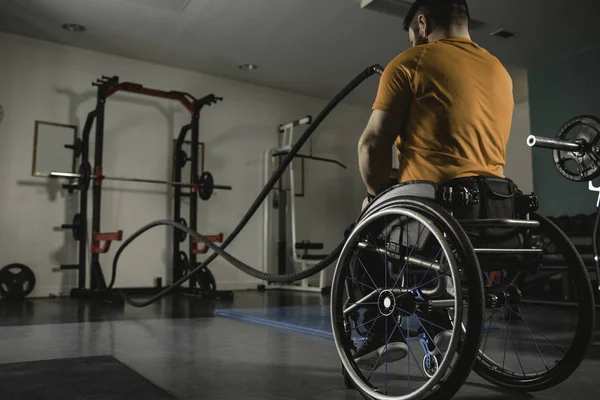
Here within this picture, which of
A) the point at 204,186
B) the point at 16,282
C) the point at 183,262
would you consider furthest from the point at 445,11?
the point at 16,282

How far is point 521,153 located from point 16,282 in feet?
20.9

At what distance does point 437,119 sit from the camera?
1401 millimetres

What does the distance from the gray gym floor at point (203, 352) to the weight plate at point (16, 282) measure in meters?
0.95

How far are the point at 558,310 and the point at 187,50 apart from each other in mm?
4154

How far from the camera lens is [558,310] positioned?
4266 mm

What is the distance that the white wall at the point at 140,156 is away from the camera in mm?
4965

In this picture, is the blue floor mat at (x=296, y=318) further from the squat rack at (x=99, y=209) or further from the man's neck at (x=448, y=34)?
the man's neck at (x=448, y=34)

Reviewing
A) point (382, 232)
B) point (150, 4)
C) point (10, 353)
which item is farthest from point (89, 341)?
point (150, 4)

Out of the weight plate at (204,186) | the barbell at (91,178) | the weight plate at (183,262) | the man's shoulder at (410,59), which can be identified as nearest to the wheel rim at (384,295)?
the man's shoulder at (410,59)

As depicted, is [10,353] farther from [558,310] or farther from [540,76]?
[540,76]

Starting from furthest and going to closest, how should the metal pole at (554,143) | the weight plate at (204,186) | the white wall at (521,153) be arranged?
1. the white wall at (521,153)
2. the weight plate at (204,186)
3. the metal pole at (554,143)

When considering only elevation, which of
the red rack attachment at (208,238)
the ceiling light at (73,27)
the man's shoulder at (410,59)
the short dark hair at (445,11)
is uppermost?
the ceiling light at (73,27)

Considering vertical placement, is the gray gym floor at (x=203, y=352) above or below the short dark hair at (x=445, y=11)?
below

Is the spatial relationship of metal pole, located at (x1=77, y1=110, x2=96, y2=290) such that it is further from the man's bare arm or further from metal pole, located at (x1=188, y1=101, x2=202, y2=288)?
the man's bare arm
